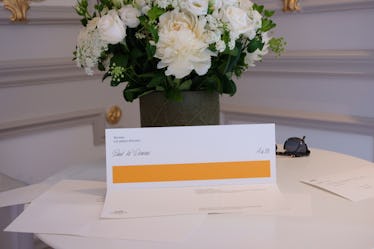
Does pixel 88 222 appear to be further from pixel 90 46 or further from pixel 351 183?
pixel 351 183

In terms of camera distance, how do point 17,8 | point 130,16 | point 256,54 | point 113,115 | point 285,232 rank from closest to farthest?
point 285,232
point 130,16
point 256,54
point 17,8
point 113,115

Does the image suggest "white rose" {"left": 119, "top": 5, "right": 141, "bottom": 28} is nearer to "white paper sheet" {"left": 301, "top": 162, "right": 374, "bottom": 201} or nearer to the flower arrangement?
the flower arrangement

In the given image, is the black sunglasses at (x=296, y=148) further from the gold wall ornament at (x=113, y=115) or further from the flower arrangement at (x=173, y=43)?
the gold wall ornament at (x=113, y=115)

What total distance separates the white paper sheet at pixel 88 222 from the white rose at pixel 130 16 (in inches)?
14.9


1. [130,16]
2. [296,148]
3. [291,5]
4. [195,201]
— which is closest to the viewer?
[195,201]

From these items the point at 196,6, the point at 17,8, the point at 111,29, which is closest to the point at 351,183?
the point at 196,6

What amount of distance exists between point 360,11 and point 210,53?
1235mm

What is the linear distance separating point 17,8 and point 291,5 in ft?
3.82

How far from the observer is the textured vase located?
3.75 ft

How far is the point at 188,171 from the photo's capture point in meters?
1.03

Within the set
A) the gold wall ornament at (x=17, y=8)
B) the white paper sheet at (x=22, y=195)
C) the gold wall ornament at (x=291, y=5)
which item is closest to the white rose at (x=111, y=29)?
the white paper sheet at (x=22, y=195)

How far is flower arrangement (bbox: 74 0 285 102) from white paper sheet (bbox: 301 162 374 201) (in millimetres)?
295

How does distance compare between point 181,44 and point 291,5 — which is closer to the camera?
point 181,44

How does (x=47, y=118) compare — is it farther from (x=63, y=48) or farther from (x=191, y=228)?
(x=191, y=228)
